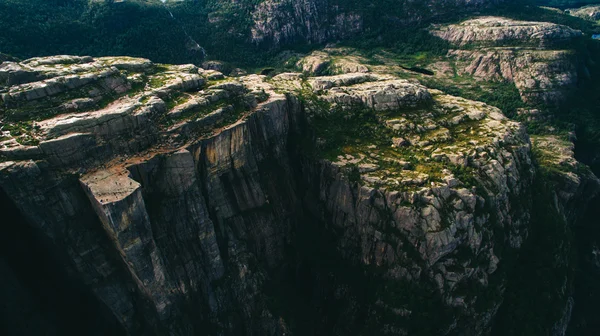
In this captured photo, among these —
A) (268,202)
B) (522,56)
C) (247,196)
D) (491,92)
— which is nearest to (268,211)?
(268,202)

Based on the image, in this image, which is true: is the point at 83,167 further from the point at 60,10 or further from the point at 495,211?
the point at 60,10

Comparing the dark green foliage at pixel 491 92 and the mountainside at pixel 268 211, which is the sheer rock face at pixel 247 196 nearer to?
the mountainside at pixel 268 211

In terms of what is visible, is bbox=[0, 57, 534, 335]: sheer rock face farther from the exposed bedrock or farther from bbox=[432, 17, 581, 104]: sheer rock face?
bbox=[432, 17, 581, 104]: sheer rock face

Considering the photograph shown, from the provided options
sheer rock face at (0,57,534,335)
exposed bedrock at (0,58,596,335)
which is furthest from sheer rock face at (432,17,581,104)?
exposed bedrock at (0,58,596,335)

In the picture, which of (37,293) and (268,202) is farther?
(268,202)

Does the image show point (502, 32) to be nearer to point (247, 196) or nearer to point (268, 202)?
point (268, 202)

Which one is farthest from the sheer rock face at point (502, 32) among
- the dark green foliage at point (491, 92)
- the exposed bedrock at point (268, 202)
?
the exposed bedrock at point (268, 202)

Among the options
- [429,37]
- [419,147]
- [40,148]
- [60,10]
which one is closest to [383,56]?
[429,37]
